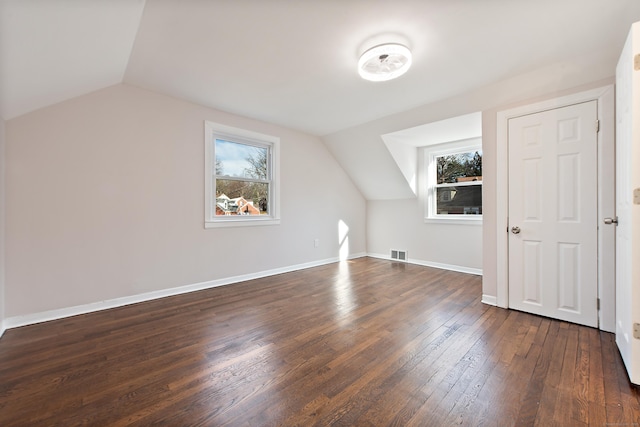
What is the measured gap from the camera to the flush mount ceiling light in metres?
2.13

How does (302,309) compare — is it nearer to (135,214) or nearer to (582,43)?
(135,214)

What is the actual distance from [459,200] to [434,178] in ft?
1.96

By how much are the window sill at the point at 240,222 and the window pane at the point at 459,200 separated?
117 inches

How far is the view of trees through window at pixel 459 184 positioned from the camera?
4.37 m

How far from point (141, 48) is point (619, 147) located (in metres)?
3.86

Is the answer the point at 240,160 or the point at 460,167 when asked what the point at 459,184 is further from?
the point at 240,160

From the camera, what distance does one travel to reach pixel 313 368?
1758 millimetres

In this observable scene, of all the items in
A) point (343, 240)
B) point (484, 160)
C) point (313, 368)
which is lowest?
point (313, 368)

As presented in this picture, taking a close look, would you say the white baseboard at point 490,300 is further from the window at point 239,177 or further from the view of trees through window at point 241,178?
the view of trees through window at point 241,178

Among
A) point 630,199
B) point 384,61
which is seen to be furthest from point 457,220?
point 384,61

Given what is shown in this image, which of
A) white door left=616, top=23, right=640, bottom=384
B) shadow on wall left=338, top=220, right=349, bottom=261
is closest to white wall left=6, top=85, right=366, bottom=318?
shadow on wall left=338, top=220, right=349, bottom=261

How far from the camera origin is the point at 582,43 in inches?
81.6

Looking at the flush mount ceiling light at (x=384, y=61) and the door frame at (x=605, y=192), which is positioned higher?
the flush mount ceiling light at (x=384, y=61)

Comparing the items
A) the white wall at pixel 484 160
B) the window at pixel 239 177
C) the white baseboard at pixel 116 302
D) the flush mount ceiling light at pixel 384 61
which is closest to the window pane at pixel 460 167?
the white wall at pixel 484 160
